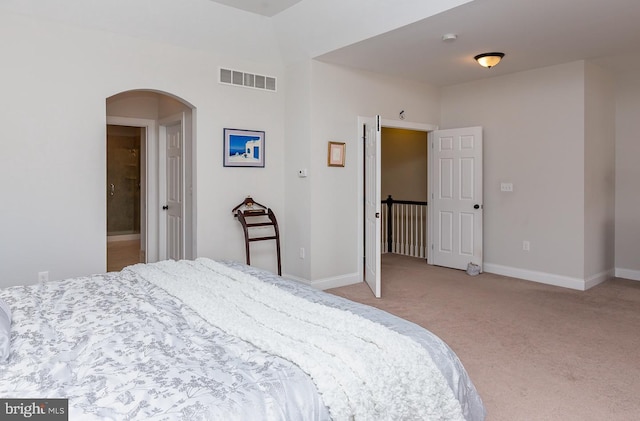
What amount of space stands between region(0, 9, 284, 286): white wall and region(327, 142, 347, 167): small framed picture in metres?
1.16

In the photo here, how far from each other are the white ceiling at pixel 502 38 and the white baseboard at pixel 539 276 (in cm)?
249

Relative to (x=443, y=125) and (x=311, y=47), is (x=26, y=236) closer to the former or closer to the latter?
(x=311, y=47)

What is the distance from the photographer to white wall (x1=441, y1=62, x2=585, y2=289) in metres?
4.88

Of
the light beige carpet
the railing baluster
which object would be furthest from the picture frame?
the railing baluster

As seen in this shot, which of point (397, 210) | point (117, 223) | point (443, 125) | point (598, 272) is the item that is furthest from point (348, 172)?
point (117, 223)

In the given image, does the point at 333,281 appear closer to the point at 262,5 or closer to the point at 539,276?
the point at 539,276

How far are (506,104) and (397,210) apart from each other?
2.61 meters

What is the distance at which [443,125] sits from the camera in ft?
20.4

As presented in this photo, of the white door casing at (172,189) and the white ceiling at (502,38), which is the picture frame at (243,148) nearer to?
the white door casing at (172,189)

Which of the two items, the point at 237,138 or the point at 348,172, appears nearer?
the point at 237,138

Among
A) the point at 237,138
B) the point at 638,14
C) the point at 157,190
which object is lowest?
the point at 157,190

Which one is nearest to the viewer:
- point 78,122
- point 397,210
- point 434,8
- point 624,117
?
point 434,8

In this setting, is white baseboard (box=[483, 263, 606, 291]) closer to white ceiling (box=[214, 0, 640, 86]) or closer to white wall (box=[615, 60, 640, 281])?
white wall (box=[615, 60, 640, 281])

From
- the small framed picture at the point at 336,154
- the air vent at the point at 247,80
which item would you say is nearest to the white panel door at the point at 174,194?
the air vent at the point at 247,80
